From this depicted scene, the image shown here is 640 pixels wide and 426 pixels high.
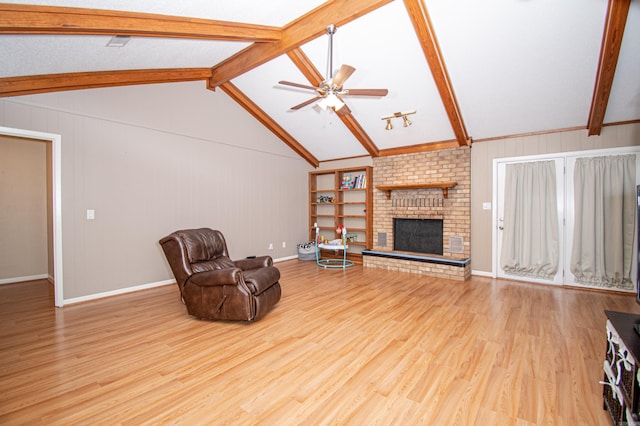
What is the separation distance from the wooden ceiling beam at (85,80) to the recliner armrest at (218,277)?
116 inches

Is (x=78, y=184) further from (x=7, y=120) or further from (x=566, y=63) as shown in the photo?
(x=566, y=63)

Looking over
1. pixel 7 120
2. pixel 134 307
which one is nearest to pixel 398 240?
pixel 134 307

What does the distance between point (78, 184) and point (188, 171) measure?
1.51 meters

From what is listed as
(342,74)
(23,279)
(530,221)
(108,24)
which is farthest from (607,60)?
(23,279)

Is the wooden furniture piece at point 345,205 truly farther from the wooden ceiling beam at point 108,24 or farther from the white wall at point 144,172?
the wooden ceiling beam at point 108,24

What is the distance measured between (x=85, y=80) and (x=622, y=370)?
225 inches

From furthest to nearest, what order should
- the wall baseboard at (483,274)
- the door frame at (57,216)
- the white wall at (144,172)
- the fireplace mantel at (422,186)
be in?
1. the fireplace mantel at (422,186)
2. the wall baseboard at (483,274)
3. the white wall at (144,172)
4. the door frame at (57,216)

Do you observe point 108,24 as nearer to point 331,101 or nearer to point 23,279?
point 331,101

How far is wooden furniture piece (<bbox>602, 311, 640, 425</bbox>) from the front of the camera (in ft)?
4.41

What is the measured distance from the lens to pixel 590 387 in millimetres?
1974

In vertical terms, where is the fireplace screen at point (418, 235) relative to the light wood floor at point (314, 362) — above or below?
above

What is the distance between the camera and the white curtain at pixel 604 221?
3.94 metres

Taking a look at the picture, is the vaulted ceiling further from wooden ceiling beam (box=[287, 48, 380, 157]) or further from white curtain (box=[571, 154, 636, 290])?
white curtain (box=[571, 154, 636, 290])

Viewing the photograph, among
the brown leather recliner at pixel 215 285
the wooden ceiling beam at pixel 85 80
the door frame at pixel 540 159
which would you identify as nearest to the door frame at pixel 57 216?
the wooden ceiling beam at pixel 85 80
